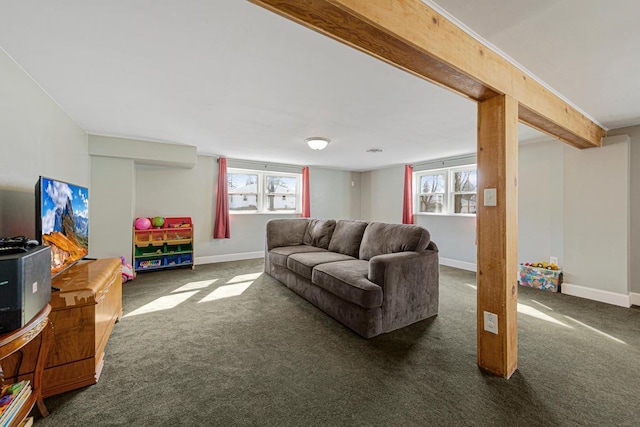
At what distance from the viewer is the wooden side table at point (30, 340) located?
1.05 m

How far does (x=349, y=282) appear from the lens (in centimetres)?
239

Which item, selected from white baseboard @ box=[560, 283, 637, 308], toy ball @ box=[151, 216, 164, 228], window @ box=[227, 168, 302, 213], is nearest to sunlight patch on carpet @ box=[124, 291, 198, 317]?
toy ball @ box=[151, 216, 164, 228]

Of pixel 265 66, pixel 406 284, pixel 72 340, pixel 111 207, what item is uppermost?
pixel 265 66

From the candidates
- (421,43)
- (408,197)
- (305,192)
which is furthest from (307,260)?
(408,197)

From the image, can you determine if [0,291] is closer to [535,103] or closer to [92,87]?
[92,87]

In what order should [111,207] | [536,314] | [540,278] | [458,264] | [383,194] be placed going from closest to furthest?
[536,314], [540,278], [111,207], [458,264], [383,194]

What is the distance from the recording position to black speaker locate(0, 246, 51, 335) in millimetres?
1055

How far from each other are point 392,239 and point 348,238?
2.55ft

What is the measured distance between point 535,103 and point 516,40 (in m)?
0.72

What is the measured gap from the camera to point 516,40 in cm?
157

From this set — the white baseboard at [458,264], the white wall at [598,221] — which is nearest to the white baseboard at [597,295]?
the white wall at [598,221]

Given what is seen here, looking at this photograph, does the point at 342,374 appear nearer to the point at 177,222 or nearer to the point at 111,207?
the point at 111,207

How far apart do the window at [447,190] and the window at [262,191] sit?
288 centimetres

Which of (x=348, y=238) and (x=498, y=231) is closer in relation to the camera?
(x=498, y=231)
